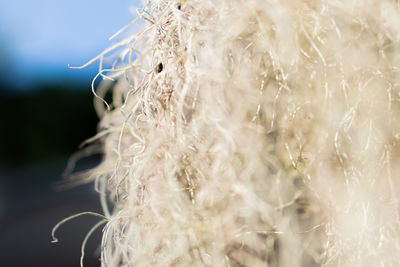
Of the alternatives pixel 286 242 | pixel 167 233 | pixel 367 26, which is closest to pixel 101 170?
pixel 167 233

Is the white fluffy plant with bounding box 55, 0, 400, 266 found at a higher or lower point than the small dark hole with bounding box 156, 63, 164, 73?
lower

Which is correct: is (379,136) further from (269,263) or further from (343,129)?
(269,263)

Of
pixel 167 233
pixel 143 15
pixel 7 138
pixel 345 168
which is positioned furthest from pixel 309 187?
pixel 7 138

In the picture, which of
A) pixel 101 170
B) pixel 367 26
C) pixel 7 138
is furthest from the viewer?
pixel 7 138

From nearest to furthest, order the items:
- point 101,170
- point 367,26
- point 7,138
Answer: point 367,26
point 101,170
point 7,138

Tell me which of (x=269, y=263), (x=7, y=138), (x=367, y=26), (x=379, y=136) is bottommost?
(x=7, y=138)

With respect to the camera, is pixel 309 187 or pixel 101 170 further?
pixel 101 170

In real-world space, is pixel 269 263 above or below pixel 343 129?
below

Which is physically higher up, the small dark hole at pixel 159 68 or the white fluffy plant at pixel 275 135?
the small dark hole at pixel 159 68
